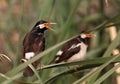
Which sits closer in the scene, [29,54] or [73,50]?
[29,54]

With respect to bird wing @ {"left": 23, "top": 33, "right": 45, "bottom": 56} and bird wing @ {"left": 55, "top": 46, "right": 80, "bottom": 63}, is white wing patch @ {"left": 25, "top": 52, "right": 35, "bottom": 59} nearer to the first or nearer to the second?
bird wing @ {"left": 23, "top": 33, "right": 45, "bottom": 56}

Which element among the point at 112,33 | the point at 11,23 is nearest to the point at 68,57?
the point at 112,33

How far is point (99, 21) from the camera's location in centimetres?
383

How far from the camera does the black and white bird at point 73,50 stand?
8.60 feet

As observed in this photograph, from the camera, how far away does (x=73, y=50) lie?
108 inches

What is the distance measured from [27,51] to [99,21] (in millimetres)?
1607

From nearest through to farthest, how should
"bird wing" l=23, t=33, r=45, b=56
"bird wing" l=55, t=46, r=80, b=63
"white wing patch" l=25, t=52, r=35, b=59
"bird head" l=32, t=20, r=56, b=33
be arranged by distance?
1. "white wing patch" l=25, t=52, r=35, b=59
2. "bird wing" l=23, t=33, r=45, b=56
3. "bird head" l=32, t=20, r=56, b=33
4. "bird wing" l=55, t=46, r=80, b=63

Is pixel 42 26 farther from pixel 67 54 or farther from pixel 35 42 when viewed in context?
pixel 67 54

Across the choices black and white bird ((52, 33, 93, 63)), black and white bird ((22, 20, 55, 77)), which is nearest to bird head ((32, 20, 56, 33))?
black and white bird ((22, 20, 55, 77))

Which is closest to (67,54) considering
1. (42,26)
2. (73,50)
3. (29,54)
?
(73,50)

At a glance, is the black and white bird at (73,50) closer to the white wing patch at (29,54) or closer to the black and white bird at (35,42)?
the black and white bird at (35,42)

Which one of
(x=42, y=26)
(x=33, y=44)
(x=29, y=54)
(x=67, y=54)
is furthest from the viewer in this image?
(x=67, y=54)

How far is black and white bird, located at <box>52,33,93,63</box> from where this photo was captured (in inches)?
103

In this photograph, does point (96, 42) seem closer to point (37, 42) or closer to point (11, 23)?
point (11, 23)
